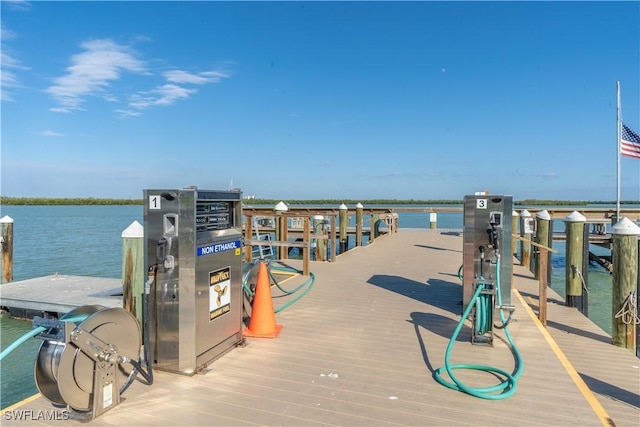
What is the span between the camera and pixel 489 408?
9.46ft

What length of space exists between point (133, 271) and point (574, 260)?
6989 millimetres

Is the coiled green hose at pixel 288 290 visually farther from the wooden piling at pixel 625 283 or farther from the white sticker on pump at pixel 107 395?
the wooden piling at pixel 625 283

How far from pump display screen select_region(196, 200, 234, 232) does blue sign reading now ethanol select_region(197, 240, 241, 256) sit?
17 centimetres

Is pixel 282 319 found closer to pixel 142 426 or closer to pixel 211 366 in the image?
pixel 211 366

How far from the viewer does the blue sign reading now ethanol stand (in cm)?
341

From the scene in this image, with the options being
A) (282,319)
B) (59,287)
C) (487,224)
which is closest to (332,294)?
(282,319)

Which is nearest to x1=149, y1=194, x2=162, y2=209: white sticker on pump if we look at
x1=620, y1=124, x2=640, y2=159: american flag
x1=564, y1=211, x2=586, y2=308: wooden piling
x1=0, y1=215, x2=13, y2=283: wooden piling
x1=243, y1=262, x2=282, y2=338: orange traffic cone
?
x1=243, y1=262, x2=282, y2=338: orange traffic cone

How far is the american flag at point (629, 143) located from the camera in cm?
1288

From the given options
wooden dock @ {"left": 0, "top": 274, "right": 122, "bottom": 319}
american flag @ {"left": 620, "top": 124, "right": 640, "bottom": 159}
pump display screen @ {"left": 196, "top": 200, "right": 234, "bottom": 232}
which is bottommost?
wooden dock @ {"left": 0, "top": 274, "right": 122, "bottom": 319}

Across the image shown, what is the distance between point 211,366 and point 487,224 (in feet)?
11.1

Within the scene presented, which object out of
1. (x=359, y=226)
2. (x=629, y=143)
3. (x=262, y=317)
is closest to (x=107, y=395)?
(x=262, y=317)

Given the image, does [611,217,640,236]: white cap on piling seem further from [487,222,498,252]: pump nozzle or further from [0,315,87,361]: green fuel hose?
[0,315,87,361]: green fuel hose

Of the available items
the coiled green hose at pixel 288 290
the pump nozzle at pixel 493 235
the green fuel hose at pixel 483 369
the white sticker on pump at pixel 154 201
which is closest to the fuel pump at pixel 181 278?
the white sticker on pump at pixel 154 201

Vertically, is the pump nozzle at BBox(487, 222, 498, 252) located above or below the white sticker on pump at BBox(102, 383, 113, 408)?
above
